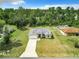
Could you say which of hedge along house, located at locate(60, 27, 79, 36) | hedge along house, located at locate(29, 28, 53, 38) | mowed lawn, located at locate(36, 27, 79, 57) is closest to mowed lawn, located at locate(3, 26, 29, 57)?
hedge along house, located at locate(29, 28, 53, 38)

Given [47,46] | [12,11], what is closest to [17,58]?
[47,46]

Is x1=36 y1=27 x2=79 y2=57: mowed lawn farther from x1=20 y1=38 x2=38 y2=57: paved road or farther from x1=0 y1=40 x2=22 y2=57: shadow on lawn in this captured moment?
x1=0 y1=40 x2=22 y2=57: shadow on lawn

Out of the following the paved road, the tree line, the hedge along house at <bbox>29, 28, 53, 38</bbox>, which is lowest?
the paved road

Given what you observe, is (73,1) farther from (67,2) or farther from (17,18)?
(17,18)

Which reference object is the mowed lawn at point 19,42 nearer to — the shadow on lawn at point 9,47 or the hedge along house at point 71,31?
the shadow on lawn at point 9,47

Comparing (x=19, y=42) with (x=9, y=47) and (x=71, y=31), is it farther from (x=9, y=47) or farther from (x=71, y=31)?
(x=71, y=31)

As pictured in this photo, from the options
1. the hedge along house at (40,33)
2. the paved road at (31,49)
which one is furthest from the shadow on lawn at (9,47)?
the hedge along house at (40,33)

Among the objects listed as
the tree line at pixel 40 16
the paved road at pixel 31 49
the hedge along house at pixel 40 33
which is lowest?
the paved road at pixel 31 49
